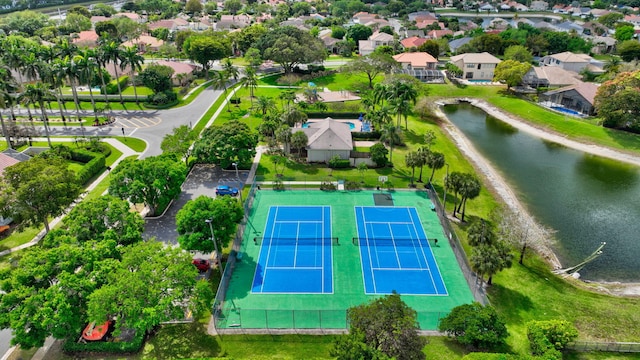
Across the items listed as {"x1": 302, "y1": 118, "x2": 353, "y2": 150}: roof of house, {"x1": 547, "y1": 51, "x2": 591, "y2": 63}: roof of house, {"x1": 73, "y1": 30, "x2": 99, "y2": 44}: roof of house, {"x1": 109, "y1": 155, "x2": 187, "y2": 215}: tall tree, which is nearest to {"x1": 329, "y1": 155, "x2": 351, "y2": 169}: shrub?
{"x1": 302, "y1": 118, "x2": 353, "y2": 150}: roof of house

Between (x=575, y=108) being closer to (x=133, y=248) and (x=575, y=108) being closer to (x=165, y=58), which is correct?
(x=133, y=248)

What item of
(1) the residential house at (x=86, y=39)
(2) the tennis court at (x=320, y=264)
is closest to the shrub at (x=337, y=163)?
(2) the tennis court at (x=320, y=264)

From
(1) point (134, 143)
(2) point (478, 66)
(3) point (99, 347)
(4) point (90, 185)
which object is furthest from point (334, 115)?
(3) point (99, 347)

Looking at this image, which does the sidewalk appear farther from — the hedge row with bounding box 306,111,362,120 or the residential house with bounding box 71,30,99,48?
the residential house with bounding box 71,30,99,48

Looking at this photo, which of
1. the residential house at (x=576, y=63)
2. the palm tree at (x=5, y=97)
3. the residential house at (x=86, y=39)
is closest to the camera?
the palm tree at (x=5, y=97)

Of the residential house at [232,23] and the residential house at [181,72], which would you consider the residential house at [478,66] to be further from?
the residential house at [232,23]
